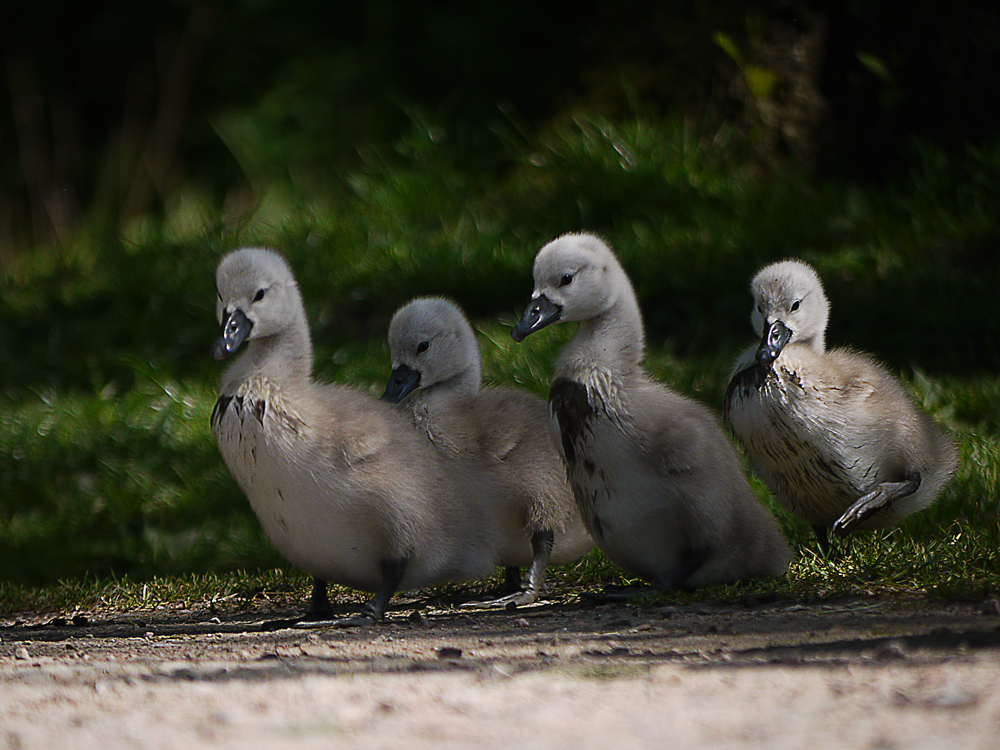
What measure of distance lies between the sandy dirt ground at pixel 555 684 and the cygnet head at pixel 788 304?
1.07m

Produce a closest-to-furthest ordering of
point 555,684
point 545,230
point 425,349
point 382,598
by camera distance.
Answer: point 555,684 < point 382,598 < point 425,349 < point 545,230

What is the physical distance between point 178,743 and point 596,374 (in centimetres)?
208

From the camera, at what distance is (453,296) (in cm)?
730

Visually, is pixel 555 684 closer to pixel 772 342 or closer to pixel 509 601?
pixel 509 601

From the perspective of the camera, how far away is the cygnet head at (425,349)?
4352 mm

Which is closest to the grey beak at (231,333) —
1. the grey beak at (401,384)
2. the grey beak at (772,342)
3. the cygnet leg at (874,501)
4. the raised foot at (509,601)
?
the grey beak at (401,384)

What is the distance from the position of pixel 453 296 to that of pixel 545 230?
2.76 ft

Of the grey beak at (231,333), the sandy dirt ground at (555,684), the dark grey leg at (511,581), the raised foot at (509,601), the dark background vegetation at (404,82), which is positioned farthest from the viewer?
the dark background vegetation at (404,82)

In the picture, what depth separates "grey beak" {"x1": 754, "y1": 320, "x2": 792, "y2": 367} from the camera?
405cm

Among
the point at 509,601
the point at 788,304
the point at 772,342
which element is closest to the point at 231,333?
the point at 509,601

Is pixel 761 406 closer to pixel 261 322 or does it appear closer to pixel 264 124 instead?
pixel 261 322

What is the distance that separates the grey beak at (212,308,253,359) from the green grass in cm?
79

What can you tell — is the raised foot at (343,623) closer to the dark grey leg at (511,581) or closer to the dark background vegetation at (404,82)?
the dark grey leg at (511,581)

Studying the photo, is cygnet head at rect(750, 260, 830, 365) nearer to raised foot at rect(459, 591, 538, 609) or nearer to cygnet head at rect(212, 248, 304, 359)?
raised foot at rect(459, 591, 538, 609)
